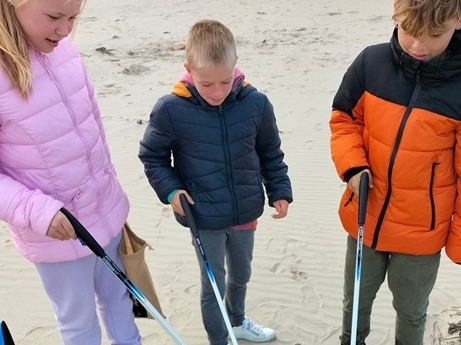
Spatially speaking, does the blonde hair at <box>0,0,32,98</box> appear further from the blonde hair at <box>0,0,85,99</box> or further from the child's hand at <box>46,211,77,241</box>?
the child's hand at <box>46,211,77,241</box>

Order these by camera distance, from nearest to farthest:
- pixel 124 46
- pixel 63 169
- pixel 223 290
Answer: pixel 63 169, pixel 223 290, pixel 124 46

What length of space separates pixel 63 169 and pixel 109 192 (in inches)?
12.6

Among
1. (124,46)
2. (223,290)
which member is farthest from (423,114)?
(124,46)

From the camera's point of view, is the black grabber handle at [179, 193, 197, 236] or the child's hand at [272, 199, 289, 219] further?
the child's hand at [272, 199, 289, 219]

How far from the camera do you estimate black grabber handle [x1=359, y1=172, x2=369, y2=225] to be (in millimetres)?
2562

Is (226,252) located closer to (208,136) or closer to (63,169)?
(208,136)

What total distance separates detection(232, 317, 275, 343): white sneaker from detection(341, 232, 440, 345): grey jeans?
0.63m

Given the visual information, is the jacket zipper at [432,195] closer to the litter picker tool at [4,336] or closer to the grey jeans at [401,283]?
the grey jeans at [401,283]

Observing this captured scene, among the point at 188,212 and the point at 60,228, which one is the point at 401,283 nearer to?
the point at 188,212

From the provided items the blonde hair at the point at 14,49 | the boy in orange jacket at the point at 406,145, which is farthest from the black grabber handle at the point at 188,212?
the blonde hair at the point at 14,49

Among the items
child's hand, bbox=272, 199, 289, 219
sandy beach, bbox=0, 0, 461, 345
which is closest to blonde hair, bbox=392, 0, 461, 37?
child's hand, bbox=272, 199, 289, 219

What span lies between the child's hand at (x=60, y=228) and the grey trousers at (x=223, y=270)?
704 mm

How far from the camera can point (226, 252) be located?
3.10 metres

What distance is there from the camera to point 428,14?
88.3 inches
